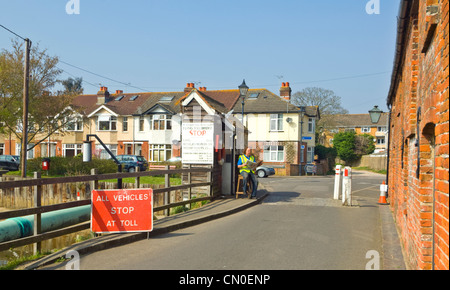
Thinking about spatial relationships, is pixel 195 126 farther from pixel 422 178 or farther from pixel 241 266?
pixel 422 178

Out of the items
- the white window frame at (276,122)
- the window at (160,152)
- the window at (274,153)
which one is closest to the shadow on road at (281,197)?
the window at (274,153)

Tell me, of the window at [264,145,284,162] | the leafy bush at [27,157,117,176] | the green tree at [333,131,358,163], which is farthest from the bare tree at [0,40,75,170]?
the green tree at [333,131,358,163]

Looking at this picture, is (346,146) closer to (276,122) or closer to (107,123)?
(276,122)

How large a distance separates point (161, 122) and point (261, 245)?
37.5 m

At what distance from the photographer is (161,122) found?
44.0m

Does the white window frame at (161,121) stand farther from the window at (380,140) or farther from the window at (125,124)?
the window at (380,140)

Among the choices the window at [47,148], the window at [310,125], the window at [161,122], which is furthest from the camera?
the window at [47,148]

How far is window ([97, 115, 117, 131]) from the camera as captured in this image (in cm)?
4638

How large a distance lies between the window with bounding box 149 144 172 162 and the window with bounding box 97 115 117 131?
539 centimetres

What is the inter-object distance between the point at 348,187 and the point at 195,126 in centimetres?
535

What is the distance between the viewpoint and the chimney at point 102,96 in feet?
162

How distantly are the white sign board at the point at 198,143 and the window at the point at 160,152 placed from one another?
30371mm

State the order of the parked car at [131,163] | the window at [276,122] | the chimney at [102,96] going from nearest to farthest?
the parked car at [131,163]
the window at [276,122]
the chimney at [102,96]

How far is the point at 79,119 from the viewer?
1260 inches
